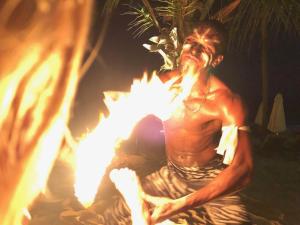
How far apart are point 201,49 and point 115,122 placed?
80 cm

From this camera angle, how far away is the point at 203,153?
3.39 metres

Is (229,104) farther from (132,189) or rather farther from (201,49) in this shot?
(132,189)

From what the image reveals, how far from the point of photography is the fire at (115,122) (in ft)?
9.09

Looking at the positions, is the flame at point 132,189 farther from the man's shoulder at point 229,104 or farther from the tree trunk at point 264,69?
the tree trunk at point 264,69

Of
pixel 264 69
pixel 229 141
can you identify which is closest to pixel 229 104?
pixel 229 141

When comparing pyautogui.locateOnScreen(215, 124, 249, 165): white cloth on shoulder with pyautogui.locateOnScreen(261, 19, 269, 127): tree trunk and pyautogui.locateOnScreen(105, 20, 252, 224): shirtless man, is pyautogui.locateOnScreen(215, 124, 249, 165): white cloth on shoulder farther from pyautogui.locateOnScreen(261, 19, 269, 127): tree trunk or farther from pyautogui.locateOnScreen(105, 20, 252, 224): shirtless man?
pyautogui.locateOnScreen(261, 19, 269, 127): tree trunk

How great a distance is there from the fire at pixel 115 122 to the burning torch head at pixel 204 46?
0.10 metres

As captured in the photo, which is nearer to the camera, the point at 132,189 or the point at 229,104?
the point at 132,189

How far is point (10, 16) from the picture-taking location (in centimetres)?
133

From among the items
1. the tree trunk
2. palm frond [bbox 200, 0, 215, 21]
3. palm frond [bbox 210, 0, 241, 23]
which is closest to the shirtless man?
palm frond [bbox 210, 0, 241, 23]

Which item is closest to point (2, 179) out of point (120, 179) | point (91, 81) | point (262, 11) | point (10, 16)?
point (10, 16)

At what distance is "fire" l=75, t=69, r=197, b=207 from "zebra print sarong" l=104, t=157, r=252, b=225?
547 mm

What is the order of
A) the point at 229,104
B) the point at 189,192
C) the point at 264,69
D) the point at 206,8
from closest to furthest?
the point at 229,104, the point at 189,192, the point at 206,8, the point at 264,69

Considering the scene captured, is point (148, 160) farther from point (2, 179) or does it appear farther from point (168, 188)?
point (2, 179)
